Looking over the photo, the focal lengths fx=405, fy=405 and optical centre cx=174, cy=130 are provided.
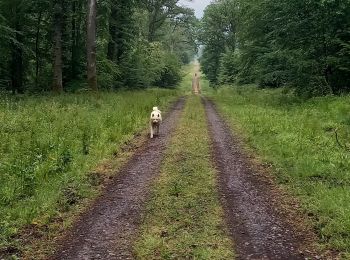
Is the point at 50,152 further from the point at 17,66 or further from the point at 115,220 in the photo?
the point at 17,66

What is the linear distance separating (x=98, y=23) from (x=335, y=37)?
15.7m

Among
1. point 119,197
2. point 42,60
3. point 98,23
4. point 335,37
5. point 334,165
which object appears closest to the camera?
point 119,197

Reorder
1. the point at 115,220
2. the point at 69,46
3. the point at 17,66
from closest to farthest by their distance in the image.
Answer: the point at 115,220 → the point at 17,66 → the point at 69,46

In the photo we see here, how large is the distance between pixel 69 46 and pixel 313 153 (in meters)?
22.4

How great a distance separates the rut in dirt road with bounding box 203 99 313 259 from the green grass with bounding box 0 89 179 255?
2895 millimetres

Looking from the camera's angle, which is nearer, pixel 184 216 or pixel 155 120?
pixel 184 216

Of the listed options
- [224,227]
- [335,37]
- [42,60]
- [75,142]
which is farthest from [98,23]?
[224,227]

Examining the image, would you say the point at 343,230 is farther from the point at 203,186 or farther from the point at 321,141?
the point at 321,141

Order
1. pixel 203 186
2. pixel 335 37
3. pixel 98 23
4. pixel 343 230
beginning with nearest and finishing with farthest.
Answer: pixel 343 230 → pixel 203 186 → pixel 335 37 → pixel 98 23

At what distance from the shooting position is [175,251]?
562cm

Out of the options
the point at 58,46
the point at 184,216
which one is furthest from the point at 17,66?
the point at 184,216

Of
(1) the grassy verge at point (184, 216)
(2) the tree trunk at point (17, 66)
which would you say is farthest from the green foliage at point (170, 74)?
(1) the grassy verge at point (184, 216)

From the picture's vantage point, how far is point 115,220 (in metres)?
6.75

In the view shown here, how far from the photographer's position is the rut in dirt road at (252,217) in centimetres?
570
